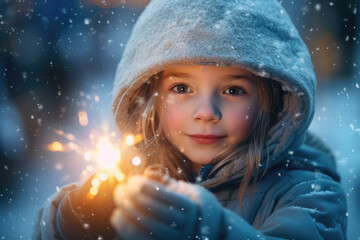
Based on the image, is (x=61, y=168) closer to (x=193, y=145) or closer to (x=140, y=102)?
(x=140, y=102)

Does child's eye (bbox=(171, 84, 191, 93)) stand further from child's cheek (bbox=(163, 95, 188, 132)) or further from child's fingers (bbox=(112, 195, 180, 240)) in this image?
Answer: child's fingers (bbox=(112, 195, 180, 240))

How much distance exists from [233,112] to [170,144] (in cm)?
32

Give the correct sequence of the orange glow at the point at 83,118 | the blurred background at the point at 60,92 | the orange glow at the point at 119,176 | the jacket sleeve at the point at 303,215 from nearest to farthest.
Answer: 1. the jacket sleeve at the point at 303,215
2. the orange glow at the point at 119,176
3. the blurred background at the point at 60,92
4. the orange glow at the point at 83,118

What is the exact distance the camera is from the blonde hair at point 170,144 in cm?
110

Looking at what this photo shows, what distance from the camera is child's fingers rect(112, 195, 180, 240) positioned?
64 centimetres

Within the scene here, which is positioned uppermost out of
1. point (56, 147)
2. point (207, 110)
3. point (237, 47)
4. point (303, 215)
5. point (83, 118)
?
point (237, 47)

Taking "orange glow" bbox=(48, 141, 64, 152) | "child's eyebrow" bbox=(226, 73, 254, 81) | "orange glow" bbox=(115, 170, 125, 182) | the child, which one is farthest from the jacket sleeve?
"orange glow" bbox=(48, 141, 64, 152)

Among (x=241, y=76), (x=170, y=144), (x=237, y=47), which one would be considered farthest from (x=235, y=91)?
(x=170, y=144)

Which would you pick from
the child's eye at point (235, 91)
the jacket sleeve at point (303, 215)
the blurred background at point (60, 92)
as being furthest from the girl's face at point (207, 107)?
the blurred background at point (60, 92)

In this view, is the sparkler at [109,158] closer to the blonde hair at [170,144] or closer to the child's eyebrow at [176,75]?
the blonde hair at [170,144]

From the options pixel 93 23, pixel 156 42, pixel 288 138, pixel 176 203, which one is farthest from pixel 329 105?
pixel 176 203

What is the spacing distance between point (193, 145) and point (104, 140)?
53 cm

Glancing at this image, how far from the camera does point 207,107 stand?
3.40 ft

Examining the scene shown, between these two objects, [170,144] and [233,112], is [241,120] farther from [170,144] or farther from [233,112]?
[170,144]
